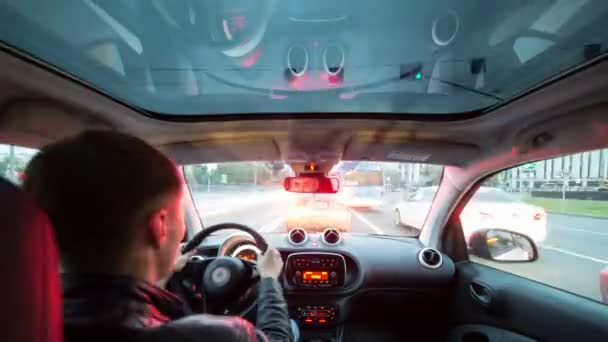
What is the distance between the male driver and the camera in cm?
100

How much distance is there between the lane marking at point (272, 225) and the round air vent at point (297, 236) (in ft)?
1.48

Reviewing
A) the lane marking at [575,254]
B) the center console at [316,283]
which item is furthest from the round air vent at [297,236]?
the lane marking at [575,254]

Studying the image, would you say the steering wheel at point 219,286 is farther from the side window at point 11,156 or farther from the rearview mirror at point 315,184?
the rearview mirror at point 315,184

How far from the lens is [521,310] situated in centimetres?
287

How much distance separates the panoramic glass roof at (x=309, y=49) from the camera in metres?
2.11

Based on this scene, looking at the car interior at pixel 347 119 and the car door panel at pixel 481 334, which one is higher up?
the car interior at pixel 347 119

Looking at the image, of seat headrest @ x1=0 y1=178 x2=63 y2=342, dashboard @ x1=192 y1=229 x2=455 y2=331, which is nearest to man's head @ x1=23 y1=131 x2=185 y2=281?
seat headrest @ x1=0 y1=178 x2=63 y2=342

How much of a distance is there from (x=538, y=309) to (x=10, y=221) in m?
3.35

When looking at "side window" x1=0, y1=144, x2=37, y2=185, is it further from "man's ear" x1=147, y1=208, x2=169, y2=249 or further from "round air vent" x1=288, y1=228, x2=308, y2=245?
"round air vent" x1=288, y1=228, x2=308, y2=245

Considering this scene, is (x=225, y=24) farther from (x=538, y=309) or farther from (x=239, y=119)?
(x=538, y=309)

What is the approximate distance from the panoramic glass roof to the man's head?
1310 mm

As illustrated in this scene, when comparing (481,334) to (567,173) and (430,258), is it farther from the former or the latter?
(567,173)

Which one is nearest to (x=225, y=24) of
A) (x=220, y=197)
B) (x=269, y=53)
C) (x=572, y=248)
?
(x=269, y=53)

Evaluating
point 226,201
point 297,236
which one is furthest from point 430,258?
point 226,201
